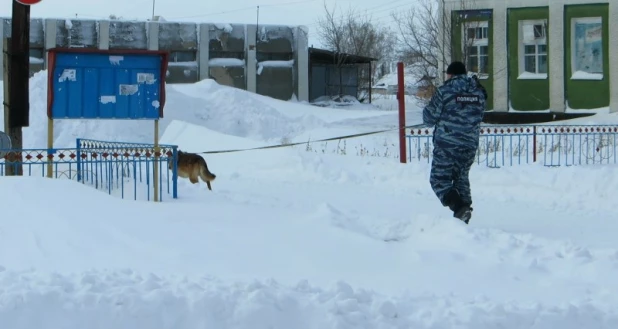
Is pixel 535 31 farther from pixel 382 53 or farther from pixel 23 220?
pixel 382 53

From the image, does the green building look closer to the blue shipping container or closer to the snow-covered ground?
the snow-covered ground

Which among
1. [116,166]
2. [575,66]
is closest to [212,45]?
[575,66]

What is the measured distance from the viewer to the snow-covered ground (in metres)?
5.17

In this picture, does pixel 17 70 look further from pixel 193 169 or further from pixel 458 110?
pixel 458 110

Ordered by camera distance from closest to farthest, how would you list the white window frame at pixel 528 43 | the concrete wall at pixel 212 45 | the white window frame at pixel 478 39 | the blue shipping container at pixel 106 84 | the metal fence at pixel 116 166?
the metal fence at pixel 116 166 → the blue shipping container at pixel 106 84 → the white window frame at pixel 528 43 → the white window frame at pixel 478 39 → the concrete wall at pixel 212 45

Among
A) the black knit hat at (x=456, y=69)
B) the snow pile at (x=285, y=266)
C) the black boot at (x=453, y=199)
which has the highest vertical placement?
the black knit hat at (x=456, y=69)

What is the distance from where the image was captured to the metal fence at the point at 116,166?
421 inches

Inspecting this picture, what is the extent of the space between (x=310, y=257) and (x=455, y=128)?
8.43ft

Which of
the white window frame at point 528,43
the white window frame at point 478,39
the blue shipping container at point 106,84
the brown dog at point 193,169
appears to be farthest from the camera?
the white window frame at point 478,39

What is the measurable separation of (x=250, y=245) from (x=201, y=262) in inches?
31.2

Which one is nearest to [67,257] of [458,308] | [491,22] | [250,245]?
[250,245]

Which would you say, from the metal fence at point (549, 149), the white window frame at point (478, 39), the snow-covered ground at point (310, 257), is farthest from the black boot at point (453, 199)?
the white window frame at point (478, 39)

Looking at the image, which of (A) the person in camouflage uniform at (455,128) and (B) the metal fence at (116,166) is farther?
(B) the metal fence at (116,166)

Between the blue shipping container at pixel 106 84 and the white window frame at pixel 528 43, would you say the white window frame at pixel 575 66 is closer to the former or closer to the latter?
the white window frame at pixel 528 43
